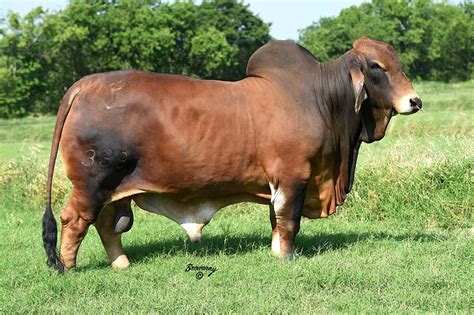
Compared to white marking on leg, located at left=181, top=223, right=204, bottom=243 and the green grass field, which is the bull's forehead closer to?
the green grass field

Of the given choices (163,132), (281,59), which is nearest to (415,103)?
(281,59)

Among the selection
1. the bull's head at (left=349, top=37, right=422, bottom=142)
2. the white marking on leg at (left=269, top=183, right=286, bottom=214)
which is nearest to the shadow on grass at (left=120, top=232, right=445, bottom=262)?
the white marking on leg at (left=269, top=183, right=286, bottom=214)

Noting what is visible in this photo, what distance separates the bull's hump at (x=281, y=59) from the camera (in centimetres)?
624

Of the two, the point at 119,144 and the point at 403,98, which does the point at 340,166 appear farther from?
the point at 119,144

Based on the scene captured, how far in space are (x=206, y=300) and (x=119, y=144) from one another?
4.99 ft

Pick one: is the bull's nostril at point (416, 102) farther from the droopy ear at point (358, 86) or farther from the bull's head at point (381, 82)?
the droopy ear at point (358, 86)

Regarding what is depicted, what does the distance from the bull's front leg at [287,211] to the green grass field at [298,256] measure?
142 mm

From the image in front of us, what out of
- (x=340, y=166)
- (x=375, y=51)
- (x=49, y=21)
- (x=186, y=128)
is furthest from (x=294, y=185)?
(x=49, y=21)

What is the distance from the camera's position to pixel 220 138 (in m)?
5.83

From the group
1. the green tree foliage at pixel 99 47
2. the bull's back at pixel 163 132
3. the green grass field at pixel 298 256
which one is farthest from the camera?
the green tree foliage at pixel 99 47

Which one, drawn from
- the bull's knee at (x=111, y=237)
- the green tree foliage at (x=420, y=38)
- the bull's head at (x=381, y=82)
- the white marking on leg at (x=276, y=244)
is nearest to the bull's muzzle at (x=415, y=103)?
the bull's head at (x=381, y=82)

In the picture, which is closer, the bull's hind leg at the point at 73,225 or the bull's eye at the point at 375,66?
the bull's hind leg at the point at 73,225

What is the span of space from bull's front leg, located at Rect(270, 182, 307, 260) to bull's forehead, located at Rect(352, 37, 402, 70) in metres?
1.31

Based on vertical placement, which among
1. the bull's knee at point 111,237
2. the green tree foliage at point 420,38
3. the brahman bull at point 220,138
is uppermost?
the brahman bull at point 220,138
